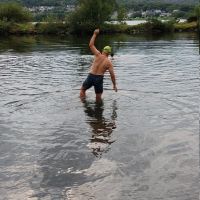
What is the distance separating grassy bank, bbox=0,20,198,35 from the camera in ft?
265

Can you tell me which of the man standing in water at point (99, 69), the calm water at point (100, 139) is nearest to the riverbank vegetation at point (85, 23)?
the calm water at point (100, 139)

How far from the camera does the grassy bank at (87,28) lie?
3174 inches

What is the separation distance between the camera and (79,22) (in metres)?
84.8

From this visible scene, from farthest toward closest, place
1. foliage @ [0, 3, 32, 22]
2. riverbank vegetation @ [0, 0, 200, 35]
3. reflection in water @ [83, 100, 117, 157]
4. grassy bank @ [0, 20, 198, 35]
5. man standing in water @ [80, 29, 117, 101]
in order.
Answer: foliage @ [0, 3, 32, 22] → riverbank vegetation @ [0, 0, 200, 35] → grassy bank @ [0, 20, 198, 35] → man standing in water @ [80, 29, 117, 101] → reflection in water @ [83, 100, 117, 157]

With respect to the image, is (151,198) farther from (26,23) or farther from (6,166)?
(26,23)

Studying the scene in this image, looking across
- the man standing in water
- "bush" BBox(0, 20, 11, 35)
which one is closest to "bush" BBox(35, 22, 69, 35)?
"bush" BBox(0, 20, 11, 35)

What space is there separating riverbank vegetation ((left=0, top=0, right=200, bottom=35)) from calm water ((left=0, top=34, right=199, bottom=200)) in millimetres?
55525

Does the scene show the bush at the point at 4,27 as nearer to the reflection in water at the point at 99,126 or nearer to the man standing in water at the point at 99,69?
the man standing in water at the point at 99,69

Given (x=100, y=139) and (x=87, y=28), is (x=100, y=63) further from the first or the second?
(x=87, y=28)

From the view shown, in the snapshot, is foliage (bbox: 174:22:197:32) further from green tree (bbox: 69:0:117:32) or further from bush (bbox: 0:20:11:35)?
bush (bbox: 0:20:11:35)

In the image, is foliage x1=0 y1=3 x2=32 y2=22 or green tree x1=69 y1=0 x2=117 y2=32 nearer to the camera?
green tree x1=69 y1=0 x2=117 y2=32

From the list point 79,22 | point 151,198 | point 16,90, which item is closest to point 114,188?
point 151,198

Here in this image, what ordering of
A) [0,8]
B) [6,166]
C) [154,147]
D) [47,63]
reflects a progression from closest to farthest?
[6,166] → [154,147] → [47,63] → [0,8]

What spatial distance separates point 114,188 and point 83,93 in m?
10.3
